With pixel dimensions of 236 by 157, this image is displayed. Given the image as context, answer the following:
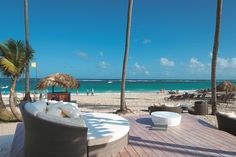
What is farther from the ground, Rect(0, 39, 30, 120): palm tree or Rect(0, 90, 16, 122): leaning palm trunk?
Rect(0, 39, 30, 120): palm tree

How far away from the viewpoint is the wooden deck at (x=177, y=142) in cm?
327

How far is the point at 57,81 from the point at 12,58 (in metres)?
3.94

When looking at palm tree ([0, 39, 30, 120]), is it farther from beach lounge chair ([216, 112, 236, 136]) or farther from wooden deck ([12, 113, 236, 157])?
beach lounge chair ([216, 112, 236, 136])

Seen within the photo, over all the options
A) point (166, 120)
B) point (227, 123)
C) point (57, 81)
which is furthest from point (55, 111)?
point (57, 81)

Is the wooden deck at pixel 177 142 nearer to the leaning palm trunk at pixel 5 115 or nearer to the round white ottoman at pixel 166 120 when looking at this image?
the round white ottoman at pixel 166 120

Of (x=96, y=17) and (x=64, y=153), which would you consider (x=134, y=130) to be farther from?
(x=96, y=17)

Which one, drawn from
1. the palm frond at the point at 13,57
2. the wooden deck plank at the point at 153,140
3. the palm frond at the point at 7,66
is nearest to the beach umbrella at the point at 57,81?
the palm frond at the point at 13,57

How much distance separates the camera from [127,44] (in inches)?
357

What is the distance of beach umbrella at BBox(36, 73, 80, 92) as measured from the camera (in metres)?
10.3

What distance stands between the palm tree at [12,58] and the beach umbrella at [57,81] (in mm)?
3231

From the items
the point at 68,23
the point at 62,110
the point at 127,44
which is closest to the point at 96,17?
the point at 68,23

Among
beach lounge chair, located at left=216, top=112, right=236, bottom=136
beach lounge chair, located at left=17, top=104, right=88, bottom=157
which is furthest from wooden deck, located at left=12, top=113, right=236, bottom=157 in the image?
beach lounge chair, located at left=17, top=104, right=88, bottom=157

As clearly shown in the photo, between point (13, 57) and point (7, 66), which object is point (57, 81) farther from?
point (7, 66)

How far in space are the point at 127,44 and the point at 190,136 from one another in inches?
226
